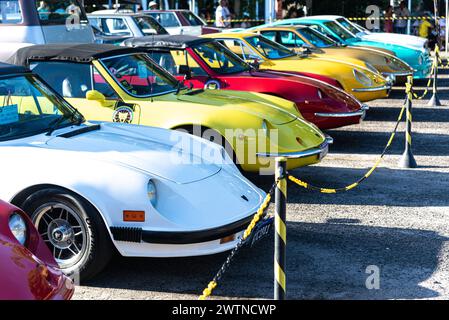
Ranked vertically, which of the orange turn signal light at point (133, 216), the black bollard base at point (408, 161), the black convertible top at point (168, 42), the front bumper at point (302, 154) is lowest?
the black bollard base at point (408, 161)

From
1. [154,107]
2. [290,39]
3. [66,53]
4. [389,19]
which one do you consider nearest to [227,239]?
[154,107]

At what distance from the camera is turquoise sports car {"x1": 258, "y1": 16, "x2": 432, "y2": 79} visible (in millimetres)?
16531

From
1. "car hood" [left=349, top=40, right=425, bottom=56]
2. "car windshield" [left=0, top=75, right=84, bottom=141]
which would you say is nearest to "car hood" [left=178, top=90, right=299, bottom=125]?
"car windshield" [left=0, top=75, right=84, bottom=141]

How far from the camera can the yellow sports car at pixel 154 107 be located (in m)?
7.44

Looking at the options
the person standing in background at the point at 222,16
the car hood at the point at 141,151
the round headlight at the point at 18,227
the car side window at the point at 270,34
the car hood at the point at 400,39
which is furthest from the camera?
the person standing in background at the point at 222,16

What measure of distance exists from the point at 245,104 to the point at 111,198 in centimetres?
329

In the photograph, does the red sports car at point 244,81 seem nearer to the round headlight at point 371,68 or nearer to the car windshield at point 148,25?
the round headlight at point 371,68

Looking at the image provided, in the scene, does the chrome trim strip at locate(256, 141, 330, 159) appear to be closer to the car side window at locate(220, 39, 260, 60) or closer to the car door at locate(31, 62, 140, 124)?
the car door at locate(31, 62, 140, 124)

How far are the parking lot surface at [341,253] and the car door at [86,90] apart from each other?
1.79m

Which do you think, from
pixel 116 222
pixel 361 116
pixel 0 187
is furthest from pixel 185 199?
pixel 361 116

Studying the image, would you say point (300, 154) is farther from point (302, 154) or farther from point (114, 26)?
point (114, 26)

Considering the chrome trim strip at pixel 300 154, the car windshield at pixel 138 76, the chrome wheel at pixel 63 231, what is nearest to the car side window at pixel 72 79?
the car windshield at pixel 138 76

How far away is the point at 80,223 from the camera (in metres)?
5.20
